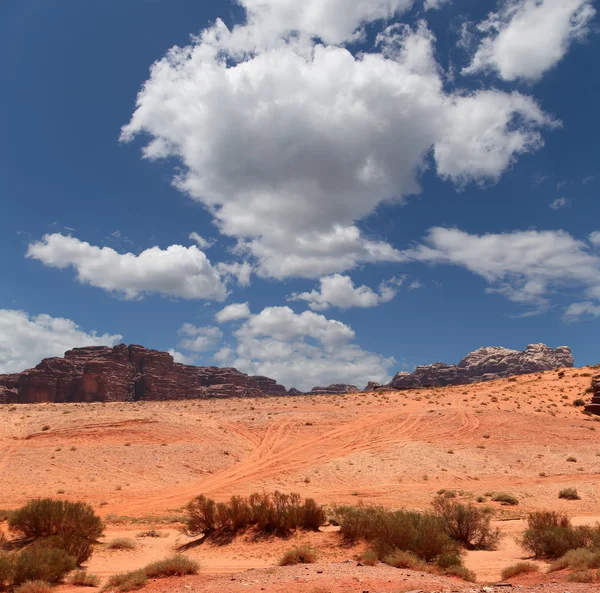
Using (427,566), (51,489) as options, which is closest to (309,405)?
(51,489)

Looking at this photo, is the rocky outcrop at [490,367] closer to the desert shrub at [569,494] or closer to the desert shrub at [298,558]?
the desert shrub at [569,494]

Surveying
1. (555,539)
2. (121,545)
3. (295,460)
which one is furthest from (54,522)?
(295,460)

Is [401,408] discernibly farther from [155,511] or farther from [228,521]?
[228,521]

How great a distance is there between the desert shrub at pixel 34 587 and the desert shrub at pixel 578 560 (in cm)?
973

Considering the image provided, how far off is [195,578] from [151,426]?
2701 centimetres

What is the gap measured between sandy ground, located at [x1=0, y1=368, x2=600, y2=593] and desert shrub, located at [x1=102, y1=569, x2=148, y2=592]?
46 centimetres

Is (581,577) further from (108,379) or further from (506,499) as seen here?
(108,379)

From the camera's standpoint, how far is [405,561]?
435 inches

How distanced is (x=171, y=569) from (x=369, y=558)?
4.14 meters

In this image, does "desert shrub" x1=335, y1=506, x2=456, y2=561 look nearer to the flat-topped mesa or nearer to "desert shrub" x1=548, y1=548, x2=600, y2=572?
"desert shrub" x1=548, y1=548, x2=600, y2=572

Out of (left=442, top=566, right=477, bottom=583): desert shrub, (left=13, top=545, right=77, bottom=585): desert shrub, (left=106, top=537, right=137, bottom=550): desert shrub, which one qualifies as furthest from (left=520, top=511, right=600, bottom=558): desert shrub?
(left=13, top=545, right=77, bottom=585): desert shrub

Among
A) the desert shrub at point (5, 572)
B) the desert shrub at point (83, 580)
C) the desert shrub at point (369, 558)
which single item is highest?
the desert shrub at point (5, 572)

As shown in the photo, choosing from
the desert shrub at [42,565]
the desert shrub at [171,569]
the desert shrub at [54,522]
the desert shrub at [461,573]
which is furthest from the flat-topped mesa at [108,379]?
the desert shrub at [461,573]

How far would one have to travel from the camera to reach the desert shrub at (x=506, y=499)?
20.4 m
